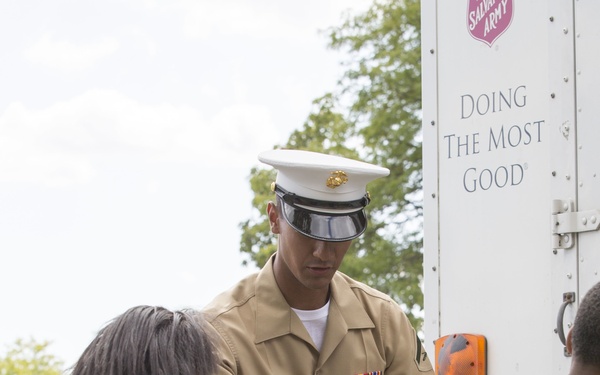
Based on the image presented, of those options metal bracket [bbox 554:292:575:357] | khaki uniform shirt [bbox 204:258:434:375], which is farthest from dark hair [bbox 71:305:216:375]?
metal bracket [bbox 554:292:575:357]

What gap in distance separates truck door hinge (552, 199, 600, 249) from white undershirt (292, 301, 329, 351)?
2.69 feet

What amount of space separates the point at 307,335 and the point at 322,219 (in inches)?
14.7

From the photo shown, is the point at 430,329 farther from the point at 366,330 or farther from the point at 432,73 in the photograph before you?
the point at 432,73

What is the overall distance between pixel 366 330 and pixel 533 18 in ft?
4.18

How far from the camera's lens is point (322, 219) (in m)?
3.45

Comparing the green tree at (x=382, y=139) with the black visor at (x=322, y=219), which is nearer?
the black visor at (x=322, y=219)

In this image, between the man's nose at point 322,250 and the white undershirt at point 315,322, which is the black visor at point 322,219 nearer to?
the man's nose at point 322,250

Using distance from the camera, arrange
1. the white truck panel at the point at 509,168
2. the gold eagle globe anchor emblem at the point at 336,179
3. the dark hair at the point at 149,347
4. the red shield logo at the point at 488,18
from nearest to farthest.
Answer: the dark hair at the point at 149,347 → the gold eagle globe anchor emblem at the point at 336,179 → the white truck panel at the point at 509,168 → the red shield logo at the point at 488,18

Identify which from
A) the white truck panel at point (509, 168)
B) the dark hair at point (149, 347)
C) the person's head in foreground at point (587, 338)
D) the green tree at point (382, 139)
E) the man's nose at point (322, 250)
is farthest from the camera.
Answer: the green tree at point (382, 139)

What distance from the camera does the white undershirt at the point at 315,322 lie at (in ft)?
11.6

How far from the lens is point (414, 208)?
17.2m

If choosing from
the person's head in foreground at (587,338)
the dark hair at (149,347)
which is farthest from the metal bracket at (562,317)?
the dark hair at (149,347)

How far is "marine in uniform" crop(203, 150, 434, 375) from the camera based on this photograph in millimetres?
3389

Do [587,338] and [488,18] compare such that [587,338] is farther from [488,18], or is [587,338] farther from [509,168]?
[488,18]
